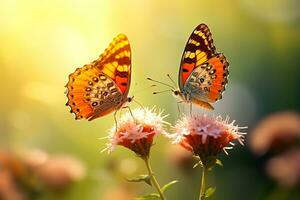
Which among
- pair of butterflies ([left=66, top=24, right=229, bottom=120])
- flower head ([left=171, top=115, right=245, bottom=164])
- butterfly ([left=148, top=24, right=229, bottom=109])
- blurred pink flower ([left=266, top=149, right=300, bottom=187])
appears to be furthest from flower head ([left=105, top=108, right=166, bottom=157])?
blurred pink flower ([left=266, top=149, right=300, bottom=187])

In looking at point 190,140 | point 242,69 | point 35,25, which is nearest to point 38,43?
point 35,25

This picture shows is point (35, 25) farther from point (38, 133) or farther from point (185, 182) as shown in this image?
point (185, 182)

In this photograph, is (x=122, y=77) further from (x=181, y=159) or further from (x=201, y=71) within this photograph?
(x=181, y=159)

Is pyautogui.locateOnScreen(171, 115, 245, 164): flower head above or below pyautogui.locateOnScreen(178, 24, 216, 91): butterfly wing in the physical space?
below

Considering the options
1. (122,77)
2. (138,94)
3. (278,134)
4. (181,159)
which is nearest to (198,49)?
(122,77)

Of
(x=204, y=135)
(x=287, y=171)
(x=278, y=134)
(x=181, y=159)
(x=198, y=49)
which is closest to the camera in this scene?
(x=204, y=135)

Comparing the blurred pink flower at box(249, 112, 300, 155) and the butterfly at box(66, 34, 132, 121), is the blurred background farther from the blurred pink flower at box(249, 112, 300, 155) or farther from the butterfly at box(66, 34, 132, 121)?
the butterfly at box(66, 34, 132, 121)
